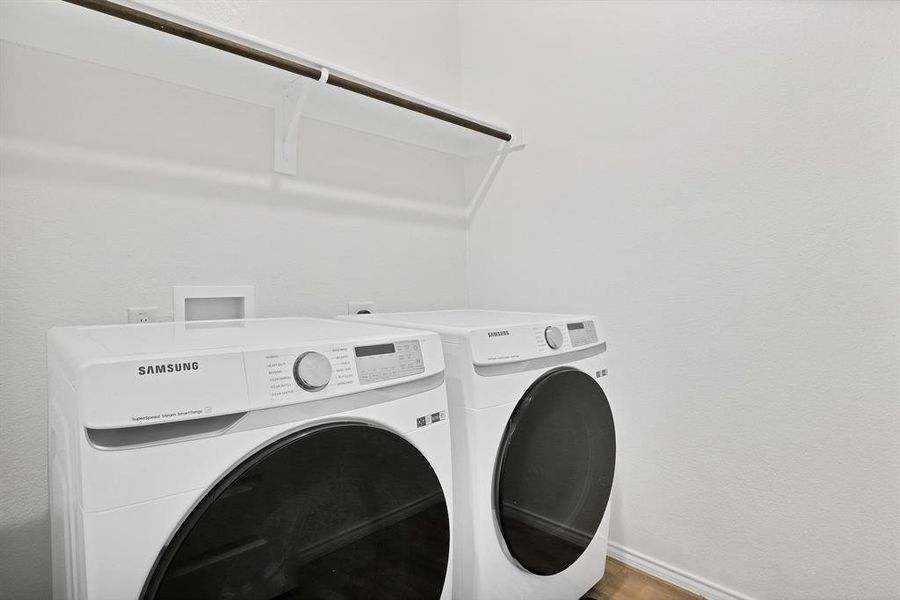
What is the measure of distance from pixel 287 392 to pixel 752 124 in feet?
4.62

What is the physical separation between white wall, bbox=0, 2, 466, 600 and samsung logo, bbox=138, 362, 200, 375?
0.75 metres

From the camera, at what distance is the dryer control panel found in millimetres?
1098

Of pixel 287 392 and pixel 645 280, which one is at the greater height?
pixel 645 280

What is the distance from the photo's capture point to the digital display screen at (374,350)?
0.86 meters

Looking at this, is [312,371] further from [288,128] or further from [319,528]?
[288,128]

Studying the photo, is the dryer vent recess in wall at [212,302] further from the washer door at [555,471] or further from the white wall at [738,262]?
the white wall at [738,262]

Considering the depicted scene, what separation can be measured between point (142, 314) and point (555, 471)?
46.5 inches

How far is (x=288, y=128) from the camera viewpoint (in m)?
1.50

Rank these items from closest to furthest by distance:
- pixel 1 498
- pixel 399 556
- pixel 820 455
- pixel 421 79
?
pixel 399 556 → pixel 1 498 → pixel 820 455 → pixel 421 79

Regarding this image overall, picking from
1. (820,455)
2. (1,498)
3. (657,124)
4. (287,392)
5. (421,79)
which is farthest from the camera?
(421,79)

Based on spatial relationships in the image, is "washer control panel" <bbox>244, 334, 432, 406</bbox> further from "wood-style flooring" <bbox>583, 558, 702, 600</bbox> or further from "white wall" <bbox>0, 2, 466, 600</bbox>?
"wood-style flooring" <bbox>583, 558, 702, 600</bbox>

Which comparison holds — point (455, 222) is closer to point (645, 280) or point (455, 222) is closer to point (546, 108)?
point (546, 108)

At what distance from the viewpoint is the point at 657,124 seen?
1.51 metres

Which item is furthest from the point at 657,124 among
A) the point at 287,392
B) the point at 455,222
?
the point at 287,392
